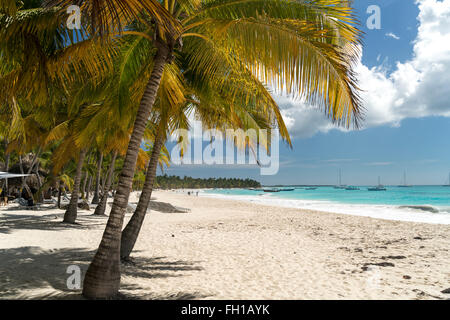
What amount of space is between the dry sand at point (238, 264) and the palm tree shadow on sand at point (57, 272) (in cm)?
1

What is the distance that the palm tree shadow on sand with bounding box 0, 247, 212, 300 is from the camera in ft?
14.8

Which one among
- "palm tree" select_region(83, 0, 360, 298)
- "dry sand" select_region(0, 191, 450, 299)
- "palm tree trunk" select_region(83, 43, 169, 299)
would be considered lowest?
"dry sand" select_region(0, 191, 450, 299)

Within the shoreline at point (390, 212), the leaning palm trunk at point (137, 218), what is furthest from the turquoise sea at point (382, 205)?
the leaning palm trunk at point (137, 218)

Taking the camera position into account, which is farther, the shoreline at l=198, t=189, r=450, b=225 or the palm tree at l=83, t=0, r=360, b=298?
the shoreline at l=198, t=189, r=450, b=225

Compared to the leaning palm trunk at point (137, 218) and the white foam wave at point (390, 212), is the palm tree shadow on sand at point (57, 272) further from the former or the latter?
the white foam wave at point (390, 212)

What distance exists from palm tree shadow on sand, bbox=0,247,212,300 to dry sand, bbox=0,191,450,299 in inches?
0.6

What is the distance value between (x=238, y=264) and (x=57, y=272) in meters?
3.54

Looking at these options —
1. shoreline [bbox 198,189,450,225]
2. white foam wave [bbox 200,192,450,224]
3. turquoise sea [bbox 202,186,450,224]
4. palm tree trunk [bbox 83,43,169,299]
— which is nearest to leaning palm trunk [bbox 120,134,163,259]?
palm tree trunk [bbox 83,43,169,299]

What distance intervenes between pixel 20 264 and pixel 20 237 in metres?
3.27

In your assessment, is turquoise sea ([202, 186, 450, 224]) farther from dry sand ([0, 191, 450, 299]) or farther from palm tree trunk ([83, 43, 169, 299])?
palm tree trunk ([83, 43, 169, 299])

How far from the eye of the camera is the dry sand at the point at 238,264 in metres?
4.95
